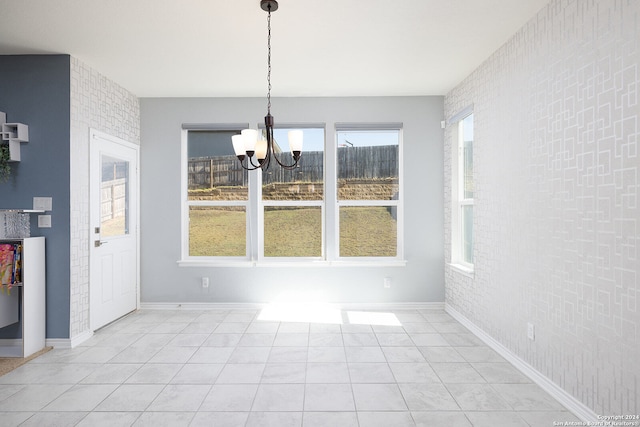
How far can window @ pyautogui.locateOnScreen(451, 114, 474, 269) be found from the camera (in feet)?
13.5

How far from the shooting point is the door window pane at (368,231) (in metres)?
4.74

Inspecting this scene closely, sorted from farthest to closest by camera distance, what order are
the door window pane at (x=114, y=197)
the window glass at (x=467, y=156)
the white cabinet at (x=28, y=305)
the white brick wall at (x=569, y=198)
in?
1. the window glass at (x=467, y=156)
2. the door window pane at (x=114, y=197)
3. the white cabinet at (x=28, y=305)
4. the white brick wall at (x=569, y=198)

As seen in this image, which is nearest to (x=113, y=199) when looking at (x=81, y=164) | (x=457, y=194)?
(x=81, y=164)

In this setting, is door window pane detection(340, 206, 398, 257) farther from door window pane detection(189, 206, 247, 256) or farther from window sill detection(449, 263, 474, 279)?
door window pane detection(189, 206, 247, 256)

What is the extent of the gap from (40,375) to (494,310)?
3.72 m

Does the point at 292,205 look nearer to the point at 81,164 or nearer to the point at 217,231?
the point at 217,231

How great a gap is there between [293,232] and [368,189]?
1.10m

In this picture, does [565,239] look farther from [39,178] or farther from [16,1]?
[39,178]

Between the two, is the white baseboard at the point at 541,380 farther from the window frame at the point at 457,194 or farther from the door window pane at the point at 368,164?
the door window pane at the point at 368,164

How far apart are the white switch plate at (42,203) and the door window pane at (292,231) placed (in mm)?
2234

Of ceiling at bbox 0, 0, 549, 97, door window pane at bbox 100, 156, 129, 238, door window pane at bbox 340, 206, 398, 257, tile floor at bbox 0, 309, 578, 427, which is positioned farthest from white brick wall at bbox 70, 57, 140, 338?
door window pane at bbox 340, 206, 398, 257

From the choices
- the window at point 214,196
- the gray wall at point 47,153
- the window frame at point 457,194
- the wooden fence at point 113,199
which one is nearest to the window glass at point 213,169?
the window at point 214,196

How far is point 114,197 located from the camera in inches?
164

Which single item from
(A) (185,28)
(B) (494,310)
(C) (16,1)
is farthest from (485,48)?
(C) (16,1)
